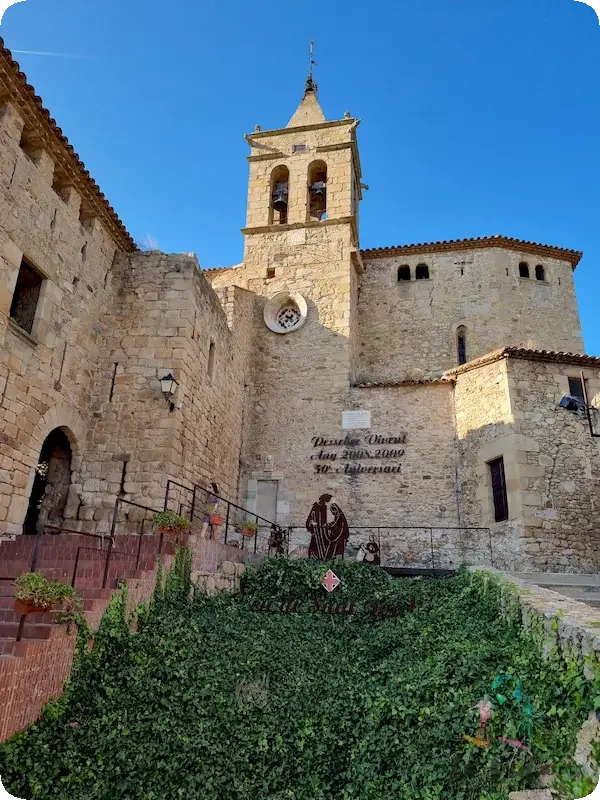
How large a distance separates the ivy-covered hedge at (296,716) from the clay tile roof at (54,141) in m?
8.10

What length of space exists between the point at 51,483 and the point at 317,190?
523 inches

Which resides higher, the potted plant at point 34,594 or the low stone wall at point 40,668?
the potted plant at point 34,594

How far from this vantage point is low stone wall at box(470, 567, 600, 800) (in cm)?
430

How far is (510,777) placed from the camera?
448 centimetres

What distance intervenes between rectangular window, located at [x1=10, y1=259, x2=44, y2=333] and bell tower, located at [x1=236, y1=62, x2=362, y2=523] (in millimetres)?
7533

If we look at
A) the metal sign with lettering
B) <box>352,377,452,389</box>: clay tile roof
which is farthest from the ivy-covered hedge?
<box>352,377,452,389</box>: clay tile roof

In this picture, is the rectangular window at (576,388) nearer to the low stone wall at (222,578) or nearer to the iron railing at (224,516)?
the iron railing at (224,516)

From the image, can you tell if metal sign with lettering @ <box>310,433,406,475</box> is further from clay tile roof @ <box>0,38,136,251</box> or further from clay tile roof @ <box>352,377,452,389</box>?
clay tile roof @ <box>0,38,136,251</box>

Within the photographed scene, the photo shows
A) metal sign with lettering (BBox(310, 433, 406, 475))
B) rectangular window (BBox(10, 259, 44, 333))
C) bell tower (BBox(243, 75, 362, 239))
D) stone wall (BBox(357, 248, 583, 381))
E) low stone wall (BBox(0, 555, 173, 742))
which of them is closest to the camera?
low stone wall (BBox(0, 555, 173, 742))

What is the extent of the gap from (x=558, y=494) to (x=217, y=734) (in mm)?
9555

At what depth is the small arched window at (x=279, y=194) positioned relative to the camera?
64.0 feet

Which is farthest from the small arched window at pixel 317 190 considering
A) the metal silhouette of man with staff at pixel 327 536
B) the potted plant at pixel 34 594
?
the potted plant at pixel 34 594

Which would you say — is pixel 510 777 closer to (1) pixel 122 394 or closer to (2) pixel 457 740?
(2) pixel 457 740

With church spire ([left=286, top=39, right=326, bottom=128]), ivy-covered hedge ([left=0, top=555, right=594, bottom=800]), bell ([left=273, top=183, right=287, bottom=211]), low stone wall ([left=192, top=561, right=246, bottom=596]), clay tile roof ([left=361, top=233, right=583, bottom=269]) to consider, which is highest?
church spire ([left=286, top=39, right=326, bottom=128])
